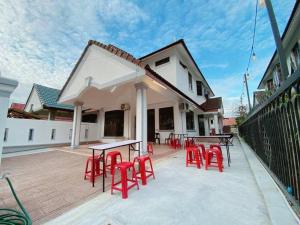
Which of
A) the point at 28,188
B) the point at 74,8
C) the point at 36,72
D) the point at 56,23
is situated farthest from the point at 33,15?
the point at 28,188

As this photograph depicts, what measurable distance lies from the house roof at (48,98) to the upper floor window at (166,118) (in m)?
8.06

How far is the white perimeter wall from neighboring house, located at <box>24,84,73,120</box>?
9.60ft

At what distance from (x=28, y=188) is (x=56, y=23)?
21.8 ft

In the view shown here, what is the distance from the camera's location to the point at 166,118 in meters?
9.39

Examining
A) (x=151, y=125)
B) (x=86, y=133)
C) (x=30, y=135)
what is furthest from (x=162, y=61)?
(x=30, y=135)

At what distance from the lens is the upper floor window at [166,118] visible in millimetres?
9110

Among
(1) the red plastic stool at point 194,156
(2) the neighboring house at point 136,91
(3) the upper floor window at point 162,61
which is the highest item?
(3) the upper floor window at point 162,61

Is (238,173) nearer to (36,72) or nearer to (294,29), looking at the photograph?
(294,29)

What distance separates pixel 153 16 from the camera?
308 inches

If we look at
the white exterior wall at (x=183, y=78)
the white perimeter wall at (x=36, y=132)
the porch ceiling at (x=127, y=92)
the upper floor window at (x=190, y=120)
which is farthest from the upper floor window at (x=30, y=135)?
the upper floor window at (x=190, y=120)

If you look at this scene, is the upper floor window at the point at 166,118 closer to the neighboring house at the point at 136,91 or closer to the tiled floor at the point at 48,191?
the neighboring house at the point at 136,91

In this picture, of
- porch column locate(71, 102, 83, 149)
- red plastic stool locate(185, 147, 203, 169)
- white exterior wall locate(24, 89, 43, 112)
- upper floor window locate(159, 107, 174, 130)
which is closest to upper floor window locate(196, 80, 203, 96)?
upper floor window locate(159, 107, 174, 130)

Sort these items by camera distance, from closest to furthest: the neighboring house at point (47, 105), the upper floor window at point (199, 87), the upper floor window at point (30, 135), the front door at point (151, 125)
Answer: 1. the upper floor window at point (30, 135)
2. the front door at point (151, 125)
3. the neighboring house at point (47, 105)
4. the upper floor window at point (199, 87)

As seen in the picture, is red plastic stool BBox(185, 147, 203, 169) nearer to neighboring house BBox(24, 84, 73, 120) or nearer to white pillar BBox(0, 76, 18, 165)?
white pillar BBox(0, 76, 18, 165)
